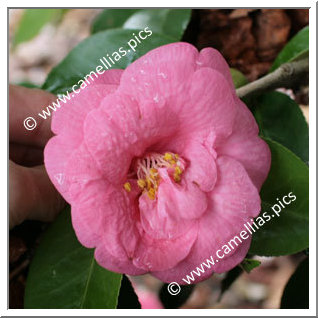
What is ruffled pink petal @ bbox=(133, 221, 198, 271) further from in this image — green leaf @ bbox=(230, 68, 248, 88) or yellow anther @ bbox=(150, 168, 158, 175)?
green leaf @ bbox=(230, 68, 248, 88)

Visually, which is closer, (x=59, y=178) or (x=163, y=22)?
(x=59, y=178)

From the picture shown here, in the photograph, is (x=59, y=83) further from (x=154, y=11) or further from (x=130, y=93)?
(x=130, y=93)

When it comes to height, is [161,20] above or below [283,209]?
above

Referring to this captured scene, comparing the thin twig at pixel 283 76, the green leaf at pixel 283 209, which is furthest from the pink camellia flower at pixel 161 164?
the thin twig at pixel 283 76

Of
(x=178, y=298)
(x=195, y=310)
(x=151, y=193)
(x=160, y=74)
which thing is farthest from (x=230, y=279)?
(x=160, y=74)

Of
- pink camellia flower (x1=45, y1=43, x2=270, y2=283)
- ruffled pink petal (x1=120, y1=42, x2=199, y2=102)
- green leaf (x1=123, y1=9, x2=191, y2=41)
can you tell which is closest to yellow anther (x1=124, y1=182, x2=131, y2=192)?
pink camellia flower (x1=45, y1=43, x2=270, y2=283)

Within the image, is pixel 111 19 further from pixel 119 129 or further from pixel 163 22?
pixel 119 129

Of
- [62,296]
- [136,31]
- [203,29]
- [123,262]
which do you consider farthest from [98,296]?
[203,29]
